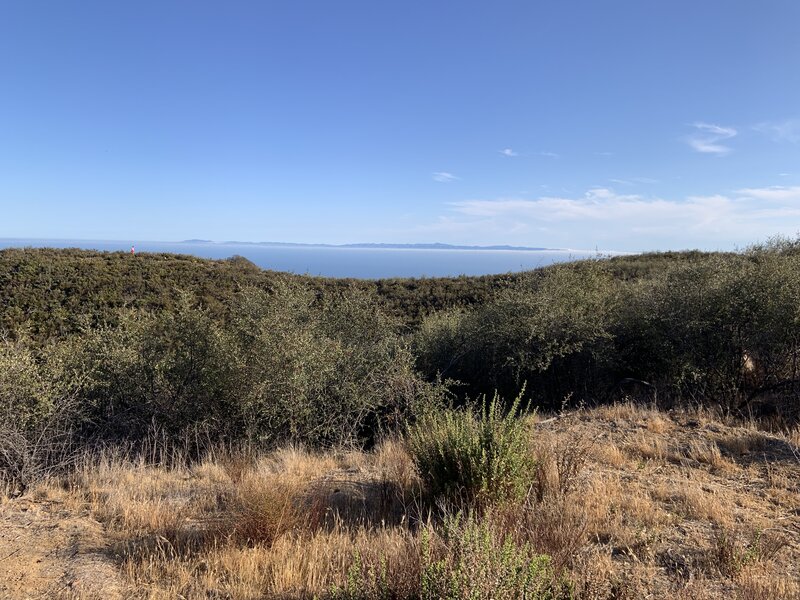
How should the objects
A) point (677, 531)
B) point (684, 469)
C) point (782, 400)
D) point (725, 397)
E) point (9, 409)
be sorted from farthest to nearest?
point (725, 397)
point (782, 400)
point (9, 409)
point (684, 469)
point (677, 531)

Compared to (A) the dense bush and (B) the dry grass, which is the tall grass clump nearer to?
(B) the dry grass

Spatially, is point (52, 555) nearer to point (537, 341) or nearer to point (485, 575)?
point (485, 575)

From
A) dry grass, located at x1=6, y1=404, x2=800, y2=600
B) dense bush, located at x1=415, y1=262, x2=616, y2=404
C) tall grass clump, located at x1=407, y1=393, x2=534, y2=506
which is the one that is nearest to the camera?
dry grass, located at x1=6, y1=404, x2=800, y2=600

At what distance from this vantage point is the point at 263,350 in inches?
316

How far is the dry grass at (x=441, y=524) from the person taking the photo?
8.66 ft

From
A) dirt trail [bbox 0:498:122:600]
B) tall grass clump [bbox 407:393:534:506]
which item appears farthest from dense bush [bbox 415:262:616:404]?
dirt trail [bbox 0:498:122:600]

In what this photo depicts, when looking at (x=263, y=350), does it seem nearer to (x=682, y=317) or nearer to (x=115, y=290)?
(x=682, y=317)

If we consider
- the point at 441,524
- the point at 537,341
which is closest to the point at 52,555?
the point at 441,524

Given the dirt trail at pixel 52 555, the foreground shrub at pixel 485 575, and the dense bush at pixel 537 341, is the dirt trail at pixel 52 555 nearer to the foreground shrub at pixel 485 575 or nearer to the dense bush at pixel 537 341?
the foreground shrub at pixel 485 575

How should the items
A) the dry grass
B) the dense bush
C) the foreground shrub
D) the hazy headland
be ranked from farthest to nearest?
1. the dense bush
2. the hazy headland
3. the dry grass
4. the foreground shrub

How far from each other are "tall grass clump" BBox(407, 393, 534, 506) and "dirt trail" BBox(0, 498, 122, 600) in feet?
7.92

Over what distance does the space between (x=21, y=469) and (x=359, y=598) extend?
5.86 m

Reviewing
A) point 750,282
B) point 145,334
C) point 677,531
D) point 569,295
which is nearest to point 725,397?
point 750,282

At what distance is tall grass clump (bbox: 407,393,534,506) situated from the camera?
3639mm
